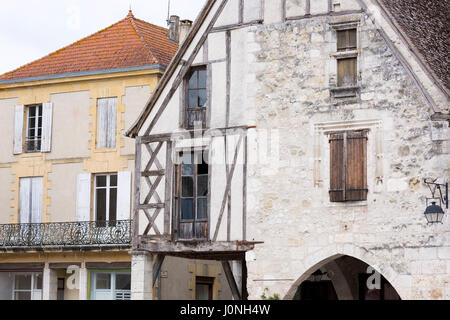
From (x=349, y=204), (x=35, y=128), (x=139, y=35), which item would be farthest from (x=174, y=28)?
(x=349, y=204)

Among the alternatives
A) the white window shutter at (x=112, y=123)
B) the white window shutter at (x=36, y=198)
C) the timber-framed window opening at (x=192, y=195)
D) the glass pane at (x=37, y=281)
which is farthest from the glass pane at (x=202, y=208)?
the glass pane at (x=37, y=281)

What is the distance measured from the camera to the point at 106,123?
1016 inches

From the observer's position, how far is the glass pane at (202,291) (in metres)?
26.0

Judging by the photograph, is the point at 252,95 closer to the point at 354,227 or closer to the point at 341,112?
the point at 341,112

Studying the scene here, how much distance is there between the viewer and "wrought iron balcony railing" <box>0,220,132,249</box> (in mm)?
24781

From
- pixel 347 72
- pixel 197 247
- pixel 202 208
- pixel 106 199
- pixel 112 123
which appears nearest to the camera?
pixel 347 72

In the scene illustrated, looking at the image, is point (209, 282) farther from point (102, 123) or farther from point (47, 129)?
point (47, 129)

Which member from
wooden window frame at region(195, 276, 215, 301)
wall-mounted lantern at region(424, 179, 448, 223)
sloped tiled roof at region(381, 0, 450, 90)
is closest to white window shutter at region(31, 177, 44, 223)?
wooden window frame at region(195, 276, 215, 301)

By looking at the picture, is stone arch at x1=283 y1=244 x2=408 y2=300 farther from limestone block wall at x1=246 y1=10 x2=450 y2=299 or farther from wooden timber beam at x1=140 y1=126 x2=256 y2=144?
wooden timber beam at x1=140 y1=126 x2=256 y2=144

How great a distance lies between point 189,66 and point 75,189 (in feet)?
20.3

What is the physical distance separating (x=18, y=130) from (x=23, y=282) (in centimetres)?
387

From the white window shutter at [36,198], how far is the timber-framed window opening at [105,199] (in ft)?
5.33

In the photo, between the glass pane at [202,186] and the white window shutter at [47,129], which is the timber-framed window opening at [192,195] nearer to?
the glass pane at [202,186]

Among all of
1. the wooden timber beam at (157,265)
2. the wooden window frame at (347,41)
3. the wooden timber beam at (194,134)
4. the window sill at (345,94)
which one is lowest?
the wooden timber beam at (157,265)
